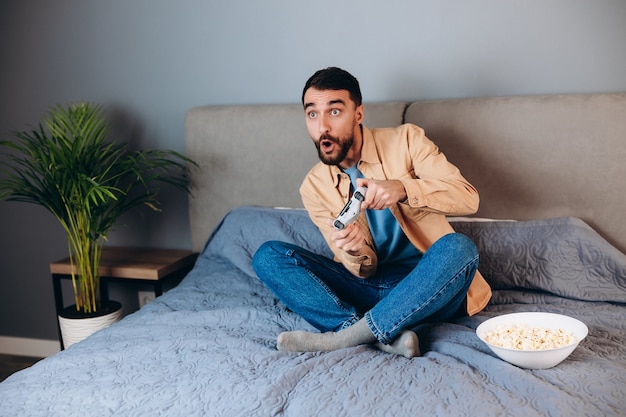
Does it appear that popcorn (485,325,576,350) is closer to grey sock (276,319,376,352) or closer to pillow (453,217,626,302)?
grey sock (276,319,376,352)

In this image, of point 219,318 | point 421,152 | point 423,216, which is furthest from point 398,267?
point 219,318

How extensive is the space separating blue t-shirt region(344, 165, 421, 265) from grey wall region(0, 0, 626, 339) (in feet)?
2.22

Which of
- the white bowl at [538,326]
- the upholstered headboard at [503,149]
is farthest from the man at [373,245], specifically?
the upholstered headboard at [503,149]

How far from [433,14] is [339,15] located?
0.36 metres

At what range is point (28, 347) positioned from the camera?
3178mm

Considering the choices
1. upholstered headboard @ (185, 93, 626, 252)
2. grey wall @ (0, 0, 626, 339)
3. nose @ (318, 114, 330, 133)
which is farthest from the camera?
grey wall @ (0, 0, 626, 339)

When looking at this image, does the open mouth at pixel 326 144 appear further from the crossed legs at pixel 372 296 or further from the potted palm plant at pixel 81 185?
the potted palm plant at pixel 81 185

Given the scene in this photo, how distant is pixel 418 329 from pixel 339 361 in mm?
297

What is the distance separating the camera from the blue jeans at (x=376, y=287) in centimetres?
171

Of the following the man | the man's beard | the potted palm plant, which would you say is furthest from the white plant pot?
the man's beard

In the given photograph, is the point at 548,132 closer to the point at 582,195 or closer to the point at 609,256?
the point at 582,195

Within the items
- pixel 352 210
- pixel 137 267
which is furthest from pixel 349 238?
pixel 137 267

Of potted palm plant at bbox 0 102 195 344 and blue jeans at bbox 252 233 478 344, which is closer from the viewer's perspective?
blue jeans at bbox 252 233 478 344

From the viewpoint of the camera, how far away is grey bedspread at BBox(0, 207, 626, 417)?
1440 millimetres
